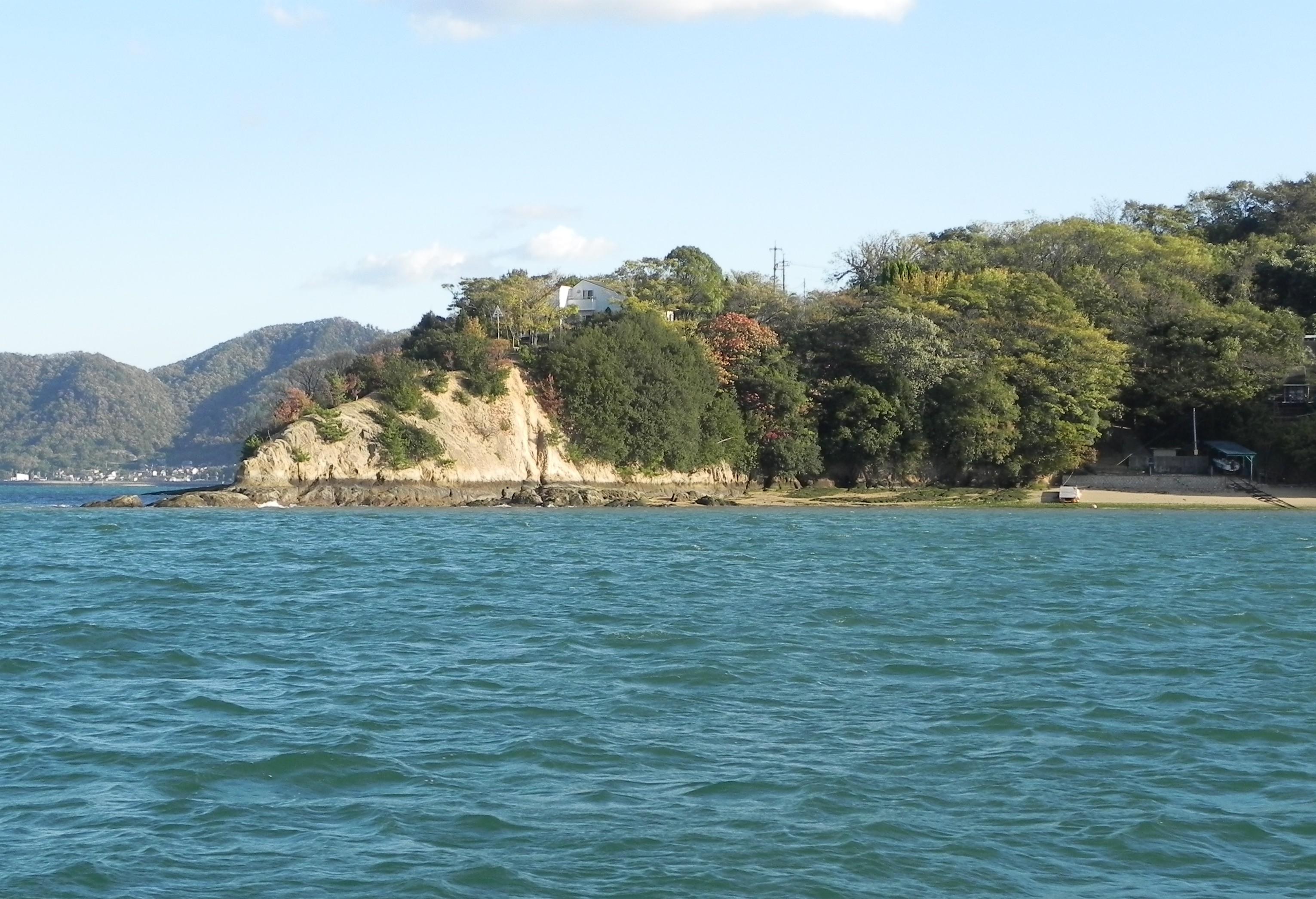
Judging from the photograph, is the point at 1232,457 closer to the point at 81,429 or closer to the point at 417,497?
the point at 417,497

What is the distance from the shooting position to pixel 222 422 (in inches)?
7574

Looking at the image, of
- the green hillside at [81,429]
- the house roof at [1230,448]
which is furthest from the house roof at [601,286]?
the green hillside at [81,429]

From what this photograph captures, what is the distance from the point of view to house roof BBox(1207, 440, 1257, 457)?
6406cm

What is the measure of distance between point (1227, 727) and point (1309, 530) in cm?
3521

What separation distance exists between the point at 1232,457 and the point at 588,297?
35.3 m

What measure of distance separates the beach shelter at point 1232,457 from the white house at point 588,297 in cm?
3198

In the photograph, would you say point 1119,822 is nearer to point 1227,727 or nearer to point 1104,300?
point 1227,727

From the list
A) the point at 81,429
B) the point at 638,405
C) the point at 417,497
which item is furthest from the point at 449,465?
the point at 81,429

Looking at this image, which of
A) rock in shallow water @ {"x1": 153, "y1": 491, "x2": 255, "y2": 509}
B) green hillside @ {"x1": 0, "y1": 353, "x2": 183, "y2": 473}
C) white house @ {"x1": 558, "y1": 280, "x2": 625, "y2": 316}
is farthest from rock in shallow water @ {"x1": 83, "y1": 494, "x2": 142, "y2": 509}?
green hillside @ {"x1": 0, "y1": 353, "x2": 183, "y2": 473}

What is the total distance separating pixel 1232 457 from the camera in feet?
214

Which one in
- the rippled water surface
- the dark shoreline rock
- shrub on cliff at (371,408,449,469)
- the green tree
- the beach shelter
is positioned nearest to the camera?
the rippled water surface

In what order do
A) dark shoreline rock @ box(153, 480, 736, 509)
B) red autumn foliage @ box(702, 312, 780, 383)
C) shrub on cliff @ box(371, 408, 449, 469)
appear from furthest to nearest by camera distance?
1. red autumn foliage @ box(702, 312, 780, 383)
2. shrub on cliff @ box(371, 408, 449, 469)
3. dark shoreline rock @ box(153, 480, 736, 509)

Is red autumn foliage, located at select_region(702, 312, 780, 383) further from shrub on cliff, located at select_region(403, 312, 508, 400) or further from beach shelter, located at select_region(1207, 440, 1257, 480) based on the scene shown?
beach shelter, located at select_region(1207, 440, 1257, 480)

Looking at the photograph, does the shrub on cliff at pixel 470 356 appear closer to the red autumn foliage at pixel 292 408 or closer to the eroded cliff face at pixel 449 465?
the eroded cliff face at pixel 449 465
